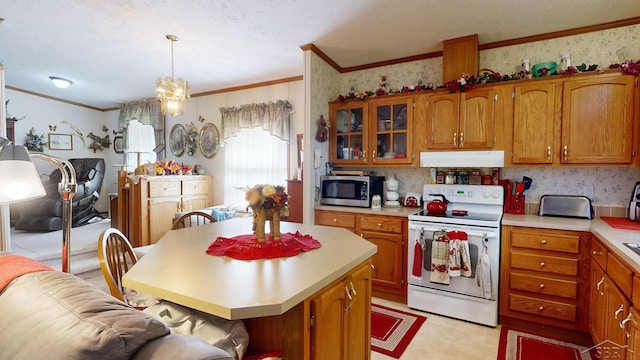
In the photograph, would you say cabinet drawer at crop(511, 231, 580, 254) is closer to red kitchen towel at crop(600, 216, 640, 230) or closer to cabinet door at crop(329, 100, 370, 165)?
red kitchen towel at crop(600, 216, 640, 230)

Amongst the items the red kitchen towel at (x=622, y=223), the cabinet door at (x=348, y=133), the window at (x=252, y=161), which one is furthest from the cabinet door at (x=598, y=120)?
the window at (x=252, y=161)

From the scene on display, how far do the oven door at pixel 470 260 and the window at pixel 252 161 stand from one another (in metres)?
2.26

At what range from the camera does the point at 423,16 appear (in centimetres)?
254

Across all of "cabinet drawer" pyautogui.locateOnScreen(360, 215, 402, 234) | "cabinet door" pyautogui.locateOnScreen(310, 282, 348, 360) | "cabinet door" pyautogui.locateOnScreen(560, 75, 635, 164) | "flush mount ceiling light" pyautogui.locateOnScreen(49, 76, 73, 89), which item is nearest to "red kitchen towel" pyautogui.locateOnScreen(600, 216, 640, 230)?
"cabinet door" pyautogui.locateOnScreen(560, 75, 635, 164)

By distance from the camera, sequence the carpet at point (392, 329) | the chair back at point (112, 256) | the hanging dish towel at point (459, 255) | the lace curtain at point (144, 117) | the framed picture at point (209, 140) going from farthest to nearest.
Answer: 1. the lace curtain at point (144, 117)
2. the framed picture at point (209, 140)
3. the hanging dish towel at point (459, 255)
4. the carpet at point (392, 329)
5. the chair back at point (112, 256)

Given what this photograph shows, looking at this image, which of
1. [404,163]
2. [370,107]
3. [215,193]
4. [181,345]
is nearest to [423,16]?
[370,107]

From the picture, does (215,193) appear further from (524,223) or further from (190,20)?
(524,223)

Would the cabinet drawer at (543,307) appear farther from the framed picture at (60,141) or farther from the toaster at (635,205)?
the framed picture at (60,141)

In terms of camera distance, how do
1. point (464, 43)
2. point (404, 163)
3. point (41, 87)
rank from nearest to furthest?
point (464, 43)
point (404, 163)
point (41, 87)

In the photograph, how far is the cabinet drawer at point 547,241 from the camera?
2.24m

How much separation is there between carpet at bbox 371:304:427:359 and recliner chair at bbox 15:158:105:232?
519 centimetres

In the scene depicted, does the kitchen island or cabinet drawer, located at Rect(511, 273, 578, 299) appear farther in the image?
cabinet drawer, located at Rect(511, 273, 578, 299)

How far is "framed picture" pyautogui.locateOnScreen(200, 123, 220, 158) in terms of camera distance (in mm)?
5066

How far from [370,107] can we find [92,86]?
473 centimetres
